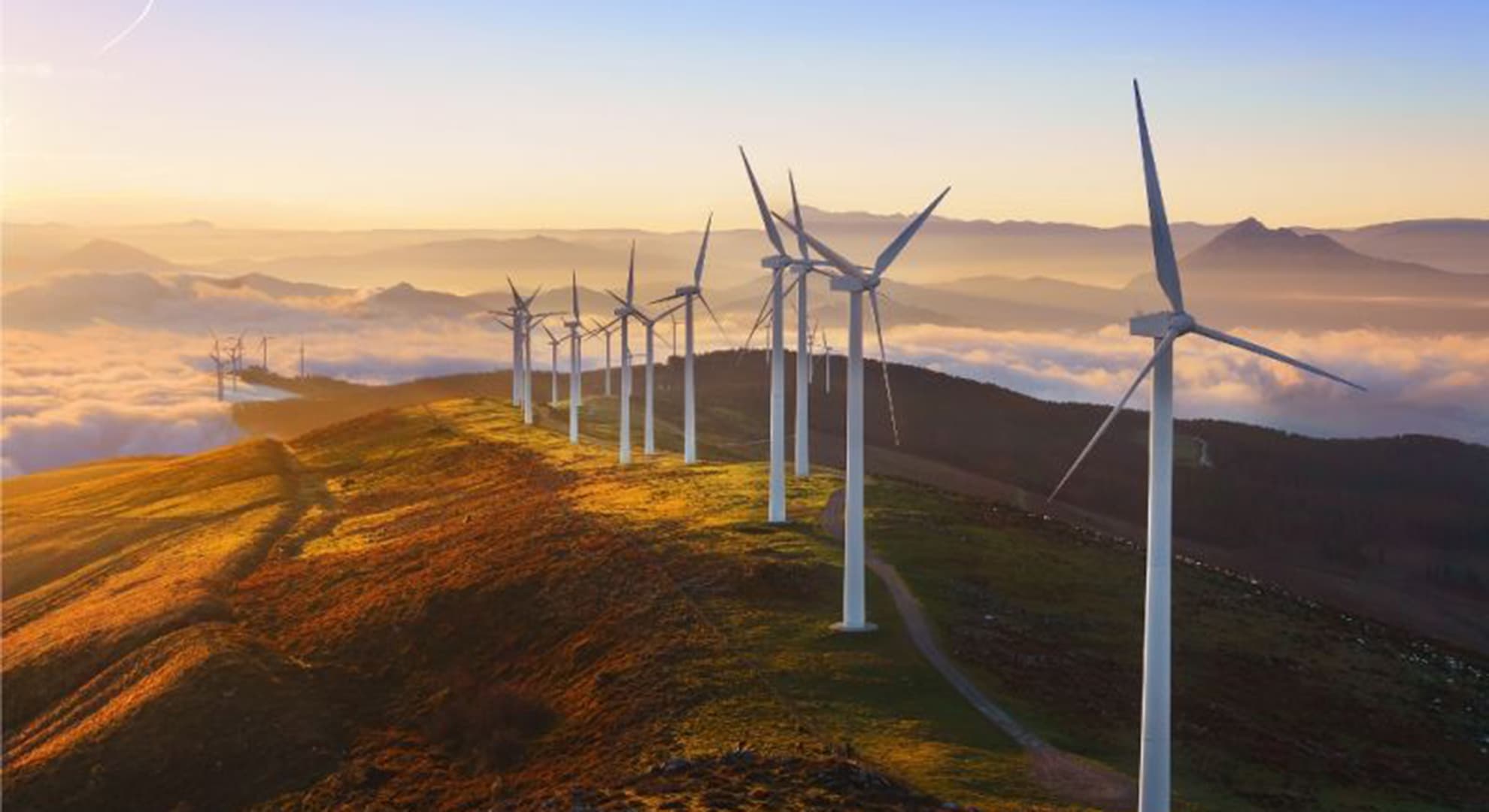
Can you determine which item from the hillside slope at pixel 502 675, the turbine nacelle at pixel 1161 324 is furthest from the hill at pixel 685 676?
the turbine nacelle at pixel 1161 324

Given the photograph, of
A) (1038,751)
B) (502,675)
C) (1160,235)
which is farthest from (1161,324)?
(502,675)

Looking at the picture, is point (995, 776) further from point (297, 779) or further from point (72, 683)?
point (72, 683)

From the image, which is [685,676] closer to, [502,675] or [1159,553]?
[502,675]

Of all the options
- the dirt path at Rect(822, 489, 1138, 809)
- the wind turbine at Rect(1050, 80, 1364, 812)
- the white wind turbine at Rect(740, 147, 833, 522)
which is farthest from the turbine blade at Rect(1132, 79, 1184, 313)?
the white wind turbine at Rect(740, 147, 833, 522)

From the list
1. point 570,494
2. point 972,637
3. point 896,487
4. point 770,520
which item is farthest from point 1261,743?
point 570,494

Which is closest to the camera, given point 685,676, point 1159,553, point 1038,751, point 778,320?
point 1159,553

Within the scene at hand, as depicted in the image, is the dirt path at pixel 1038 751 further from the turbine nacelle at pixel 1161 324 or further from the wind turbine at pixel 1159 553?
the turbine nacelle at pixel 1161 324
